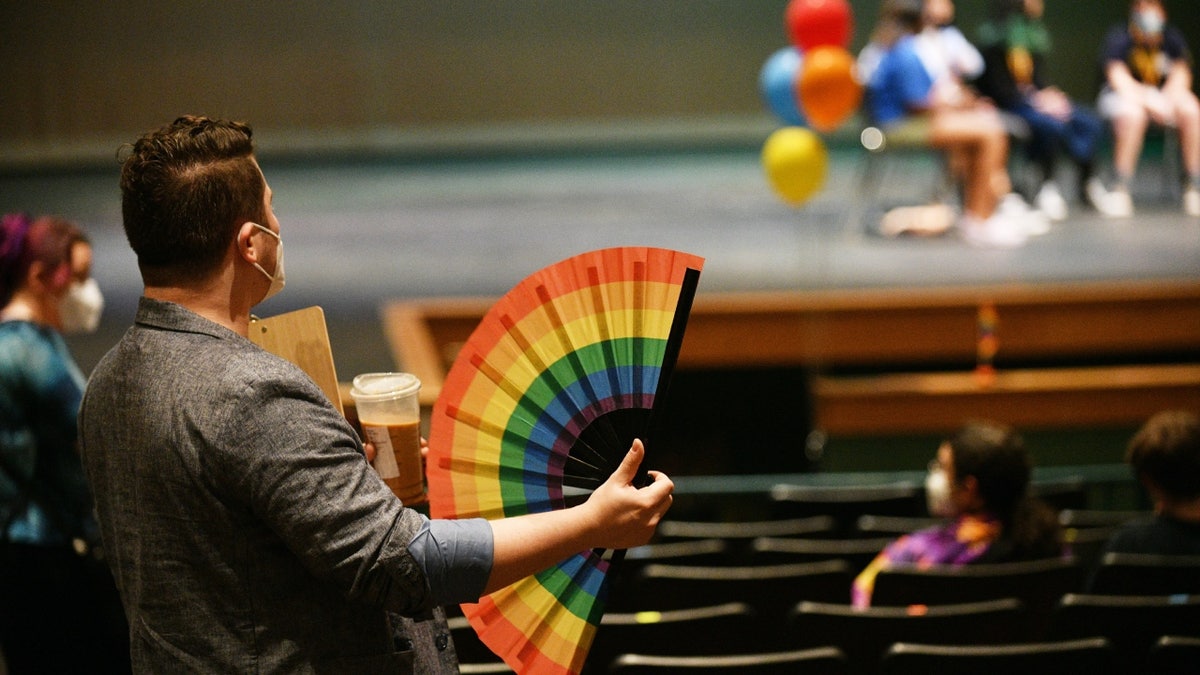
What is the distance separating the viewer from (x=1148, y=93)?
268 inches

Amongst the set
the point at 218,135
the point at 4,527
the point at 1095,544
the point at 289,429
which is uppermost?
the point at 218,135

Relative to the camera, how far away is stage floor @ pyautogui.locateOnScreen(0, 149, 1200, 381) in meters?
5.47

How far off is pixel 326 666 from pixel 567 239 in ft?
18.6

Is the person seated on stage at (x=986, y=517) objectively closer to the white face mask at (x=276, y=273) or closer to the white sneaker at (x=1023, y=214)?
the white face mask at (x=276, y=273)

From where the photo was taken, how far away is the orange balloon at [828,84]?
480cm

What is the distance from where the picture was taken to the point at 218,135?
1.14 metres

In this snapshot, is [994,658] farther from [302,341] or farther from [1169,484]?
[302,341]

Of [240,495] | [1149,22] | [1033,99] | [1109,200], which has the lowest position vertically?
[240,495]

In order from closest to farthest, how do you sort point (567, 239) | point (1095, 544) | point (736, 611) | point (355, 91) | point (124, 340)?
1. point (124, 340)
2. point (736, 611)
3. point (1095, 544)
4. point (567, 239)
5. point (355, 91)

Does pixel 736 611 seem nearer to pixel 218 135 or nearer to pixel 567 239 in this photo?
pixel 218 135

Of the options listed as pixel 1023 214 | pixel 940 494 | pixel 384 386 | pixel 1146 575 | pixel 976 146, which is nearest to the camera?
pixel 384 386

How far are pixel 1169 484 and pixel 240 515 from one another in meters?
2.03

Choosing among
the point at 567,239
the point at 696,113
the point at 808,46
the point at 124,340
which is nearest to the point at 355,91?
the point at 696,113

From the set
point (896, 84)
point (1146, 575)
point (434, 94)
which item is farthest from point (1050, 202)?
point (434, 94)
